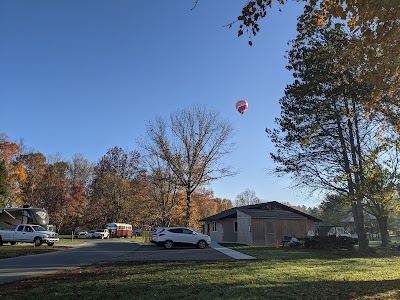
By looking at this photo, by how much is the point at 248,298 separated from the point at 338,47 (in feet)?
59.2

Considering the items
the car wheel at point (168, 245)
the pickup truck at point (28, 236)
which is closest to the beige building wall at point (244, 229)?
the car wheel at point (168, 245)

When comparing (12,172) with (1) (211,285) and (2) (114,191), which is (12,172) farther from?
(1) (211,285)

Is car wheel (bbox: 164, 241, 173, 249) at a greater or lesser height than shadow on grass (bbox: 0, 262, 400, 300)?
greater

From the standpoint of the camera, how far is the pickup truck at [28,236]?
97.9 feet

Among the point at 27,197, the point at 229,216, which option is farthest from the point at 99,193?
the point at 229,216

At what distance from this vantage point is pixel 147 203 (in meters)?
52.9

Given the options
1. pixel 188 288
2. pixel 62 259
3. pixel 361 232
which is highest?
pixel 361 232

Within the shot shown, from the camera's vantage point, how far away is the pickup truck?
29844mm

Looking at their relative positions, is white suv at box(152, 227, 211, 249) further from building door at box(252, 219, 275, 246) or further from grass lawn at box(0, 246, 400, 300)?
grass lawn at box(0, 246, 400, 300)

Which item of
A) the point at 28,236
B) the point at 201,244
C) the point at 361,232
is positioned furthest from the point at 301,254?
the point at 28,236

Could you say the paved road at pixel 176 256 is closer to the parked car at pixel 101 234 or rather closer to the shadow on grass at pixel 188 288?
the shadow on grass at pixel 188 288

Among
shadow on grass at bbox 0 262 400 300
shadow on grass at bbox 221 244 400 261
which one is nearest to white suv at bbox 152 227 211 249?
shadow on grass at bbox 221 244 400 261

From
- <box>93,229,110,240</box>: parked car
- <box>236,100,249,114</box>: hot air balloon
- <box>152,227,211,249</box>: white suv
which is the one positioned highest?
<box>236,100,249,114</box>: hot air balloon

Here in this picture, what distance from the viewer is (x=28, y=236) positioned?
30.0 metres
